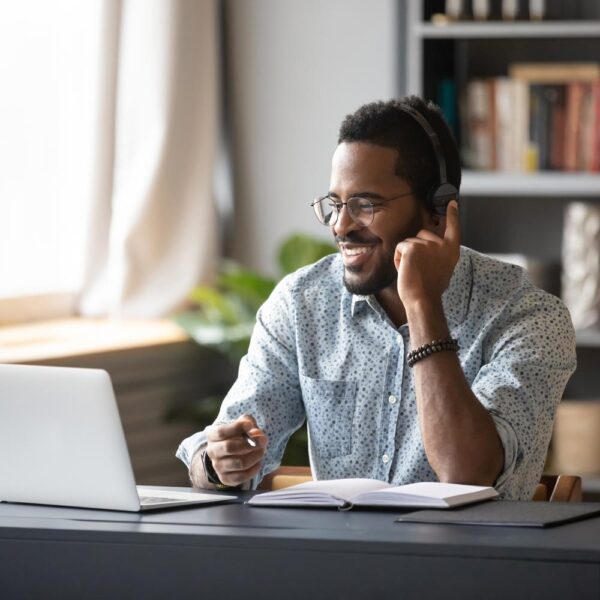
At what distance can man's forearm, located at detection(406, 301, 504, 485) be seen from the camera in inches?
71.2

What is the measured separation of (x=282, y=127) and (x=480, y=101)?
0.69 meters

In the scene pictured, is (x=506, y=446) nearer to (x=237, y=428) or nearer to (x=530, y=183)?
(x=237, y=428)

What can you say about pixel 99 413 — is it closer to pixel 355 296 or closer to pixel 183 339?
pixel 355 296

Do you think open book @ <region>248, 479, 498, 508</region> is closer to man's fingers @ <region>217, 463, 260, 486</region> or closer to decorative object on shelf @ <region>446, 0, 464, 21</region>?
man's fingers @ <region>217, 463, 260, 486</region>

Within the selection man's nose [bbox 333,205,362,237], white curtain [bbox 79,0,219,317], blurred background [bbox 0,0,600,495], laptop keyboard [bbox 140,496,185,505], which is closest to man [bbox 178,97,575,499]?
man's nose [bbox 333,205,362,237]

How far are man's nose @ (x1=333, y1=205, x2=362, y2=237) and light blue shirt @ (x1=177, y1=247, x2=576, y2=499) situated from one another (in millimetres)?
134

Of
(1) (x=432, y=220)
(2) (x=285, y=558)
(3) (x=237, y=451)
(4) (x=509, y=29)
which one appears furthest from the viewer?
(4) (x=509, y=29)

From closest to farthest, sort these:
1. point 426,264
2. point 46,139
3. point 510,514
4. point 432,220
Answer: point 510,514
point 426,264
point 432,220
point 46,139

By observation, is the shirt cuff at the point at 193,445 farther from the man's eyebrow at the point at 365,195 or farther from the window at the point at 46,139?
the window at the point at 46,139


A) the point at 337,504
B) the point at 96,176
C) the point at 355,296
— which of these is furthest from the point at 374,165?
the point at 96,176

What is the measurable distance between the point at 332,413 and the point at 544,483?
1.16ft

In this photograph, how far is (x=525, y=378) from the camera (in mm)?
1918

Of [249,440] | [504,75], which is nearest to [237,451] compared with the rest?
[249,440]

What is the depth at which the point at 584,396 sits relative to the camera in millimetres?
3695
